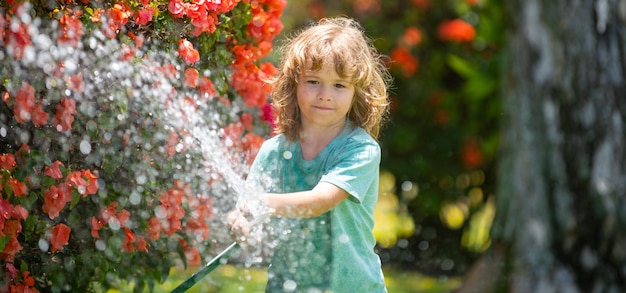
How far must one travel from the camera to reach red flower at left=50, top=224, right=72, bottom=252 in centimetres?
301

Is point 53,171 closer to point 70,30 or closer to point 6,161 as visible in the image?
point 6,161

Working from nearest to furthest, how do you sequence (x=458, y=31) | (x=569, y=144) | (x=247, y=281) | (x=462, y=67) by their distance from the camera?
(x=569, y=144), (x=247, y=281), (x=462, y=67), (x=458, y=31)

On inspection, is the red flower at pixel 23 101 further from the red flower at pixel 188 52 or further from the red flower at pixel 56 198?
the red flower at pixel 188 52

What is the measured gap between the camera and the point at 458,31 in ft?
20.2

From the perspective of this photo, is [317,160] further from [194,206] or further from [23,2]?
[23,2]

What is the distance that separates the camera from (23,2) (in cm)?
286

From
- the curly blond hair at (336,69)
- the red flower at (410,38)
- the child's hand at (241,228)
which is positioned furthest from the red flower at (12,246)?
the red flower at (410,38)

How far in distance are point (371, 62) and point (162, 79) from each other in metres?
0.62

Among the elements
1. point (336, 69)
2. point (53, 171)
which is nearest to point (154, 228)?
point (53, 171)

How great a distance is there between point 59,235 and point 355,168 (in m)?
0.86

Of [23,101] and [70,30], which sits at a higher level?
[70,30]

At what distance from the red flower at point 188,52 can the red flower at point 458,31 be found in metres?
3.22

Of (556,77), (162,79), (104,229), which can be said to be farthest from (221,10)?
(556,77)

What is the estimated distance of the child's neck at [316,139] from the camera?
9.93 feet
